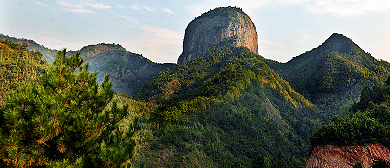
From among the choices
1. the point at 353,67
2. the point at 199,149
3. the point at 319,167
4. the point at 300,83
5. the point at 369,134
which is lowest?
the point at 199,149

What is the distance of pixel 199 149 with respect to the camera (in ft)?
88.1

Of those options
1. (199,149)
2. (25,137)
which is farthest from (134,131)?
(199,149)

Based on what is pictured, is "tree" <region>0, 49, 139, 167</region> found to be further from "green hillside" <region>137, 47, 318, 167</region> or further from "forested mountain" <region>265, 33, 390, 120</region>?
"forested mountain" <region>265, 33, 390, 120</region>

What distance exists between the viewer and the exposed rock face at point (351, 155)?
1819 centimetres

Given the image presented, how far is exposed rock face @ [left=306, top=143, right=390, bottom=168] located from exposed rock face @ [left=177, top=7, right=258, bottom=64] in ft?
229

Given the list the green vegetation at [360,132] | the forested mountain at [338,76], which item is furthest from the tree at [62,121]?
the forested mountain at [338,76]

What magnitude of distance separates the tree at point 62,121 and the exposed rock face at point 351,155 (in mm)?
20069

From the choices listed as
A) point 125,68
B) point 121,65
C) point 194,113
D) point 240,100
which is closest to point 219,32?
point 240,100

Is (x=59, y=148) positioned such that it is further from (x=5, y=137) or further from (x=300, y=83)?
(x=300, y=83)

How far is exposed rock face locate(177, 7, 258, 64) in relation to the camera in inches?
3489

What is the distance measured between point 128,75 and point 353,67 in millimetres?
99955

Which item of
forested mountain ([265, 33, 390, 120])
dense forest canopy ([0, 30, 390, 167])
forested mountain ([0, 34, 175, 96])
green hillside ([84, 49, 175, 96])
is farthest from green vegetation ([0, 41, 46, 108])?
forested mountain ([0, 34, 175, 96])

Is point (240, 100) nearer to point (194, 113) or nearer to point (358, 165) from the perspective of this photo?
point (194, 113)

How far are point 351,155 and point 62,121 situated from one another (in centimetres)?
2257
